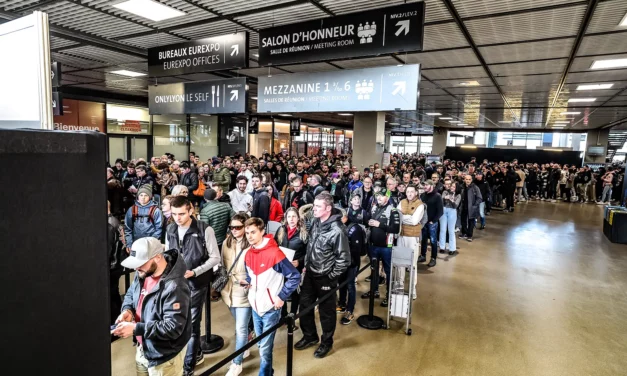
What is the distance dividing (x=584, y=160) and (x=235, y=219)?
2819cm

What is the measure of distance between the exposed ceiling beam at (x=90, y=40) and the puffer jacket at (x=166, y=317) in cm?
530

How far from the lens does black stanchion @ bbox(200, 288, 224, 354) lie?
4.25 m

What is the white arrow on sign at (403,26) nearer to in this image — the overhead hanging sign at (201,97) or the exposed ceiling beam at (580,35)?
the exposed ceiling beam at (580,35)

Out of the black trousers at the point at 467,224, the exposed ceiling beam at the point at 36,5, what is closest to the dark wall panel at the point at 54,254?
the exposed ceiling beam at the point at 36,5

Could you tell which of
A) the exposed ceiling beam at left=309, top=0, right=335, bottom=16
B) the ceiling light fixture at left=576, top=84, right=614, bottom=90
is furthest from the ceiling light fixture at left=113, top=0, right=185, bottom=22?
the ceiling light fixture at left=576, top=84, right=614, bottom=90

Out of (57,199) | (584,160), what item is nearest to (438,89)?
(57,199)

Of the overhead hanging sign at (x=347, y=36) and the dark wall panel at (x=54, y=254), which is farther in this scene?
the overhead hanging sign at (x=347, y=36)

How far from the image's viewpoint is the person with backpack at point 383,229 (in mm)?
5387

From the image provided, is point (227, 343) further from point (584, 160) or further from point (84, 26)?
point (584, 160)

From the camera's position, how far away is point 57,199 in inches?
31.1

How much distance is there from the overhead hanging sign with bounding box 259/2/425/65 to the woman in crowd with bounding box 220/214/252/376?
93.9 inches

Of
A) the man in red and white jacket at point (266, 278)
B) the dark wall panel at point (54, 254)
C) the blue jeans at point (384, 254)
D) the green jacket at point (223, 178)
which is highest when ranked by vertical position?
the dark wall panel at point (54, 254)

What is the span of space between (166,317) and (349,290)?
3.10m

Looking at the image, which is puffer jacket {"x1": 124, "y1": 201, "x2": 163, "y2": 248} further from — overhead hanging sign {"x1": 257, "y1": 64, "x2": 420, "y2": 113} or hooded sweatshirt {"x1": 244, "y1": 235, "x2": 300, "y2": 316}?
overhead hanging sign {"x1": 257, "y1": 64, "x2": 420, "y2": 113}
